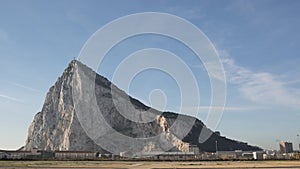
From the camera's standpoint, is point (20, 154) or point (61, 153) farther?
point (61, 153)

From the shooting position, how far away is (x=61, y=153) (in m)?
159

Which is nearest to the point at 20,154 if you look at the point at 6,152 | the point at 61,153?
the point at 6,152

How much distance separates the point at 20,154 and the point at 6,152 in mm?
7755

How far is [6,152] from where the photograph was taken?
151125mm

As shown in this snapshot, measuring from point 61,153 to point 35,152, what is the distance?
11.0m

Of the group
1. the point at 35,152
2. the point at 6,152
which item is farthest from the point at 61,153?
the point at 6,152

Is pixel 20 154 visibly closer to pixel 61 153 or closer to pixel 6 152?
pixel 6 152

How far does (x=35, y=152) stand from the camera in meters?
157

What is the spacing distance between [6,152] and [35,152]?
39.1ft

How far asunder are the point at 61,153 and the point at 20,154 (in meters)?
18.0

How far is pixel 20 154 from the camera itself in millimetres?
147875
